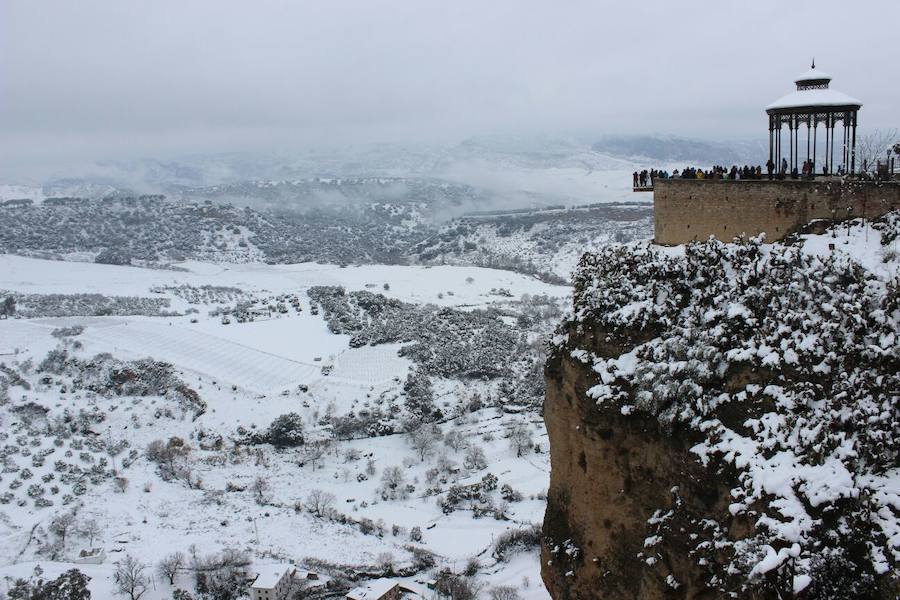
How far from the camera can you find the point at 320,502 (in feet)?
147

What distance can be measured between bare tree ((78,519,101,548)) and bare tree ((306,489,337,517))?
11.4 metres

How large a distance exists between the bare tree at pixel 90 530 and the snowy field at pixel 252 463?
0.39 meters

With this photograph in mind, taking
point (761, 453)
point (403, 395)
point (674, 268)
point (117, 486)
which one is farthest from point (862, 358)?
point (403, 395)

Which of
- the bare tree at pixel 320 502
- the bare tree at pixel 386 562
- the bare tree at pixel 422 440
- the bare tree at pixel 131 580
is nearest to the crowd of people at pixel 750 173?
the bare tree at pixel 386 562

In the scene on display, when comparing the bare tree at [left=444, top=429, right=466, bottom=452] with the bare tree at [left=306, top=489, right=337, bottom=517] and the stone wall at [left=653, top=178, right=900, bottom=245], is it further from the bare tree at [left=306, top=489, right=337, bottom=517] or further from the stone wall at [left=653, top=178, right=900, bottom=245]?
the stone wall at [left=653, top=178, right=900, bottom=245]

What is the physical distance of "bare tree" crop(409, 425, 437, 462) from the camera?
53.2 m

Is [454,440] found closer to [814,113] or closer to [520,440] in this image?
[520,440]

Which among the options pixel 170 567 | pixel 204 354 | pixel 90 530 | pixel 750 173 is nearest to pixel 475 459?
pixel 170 567

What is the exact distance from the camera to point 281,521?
42.2 meters

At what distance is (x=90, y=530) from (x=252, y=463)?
1259 cm

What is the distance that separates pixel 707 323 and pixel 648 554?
13.7 feet

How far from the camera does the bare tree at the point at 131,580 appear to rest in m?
33.1

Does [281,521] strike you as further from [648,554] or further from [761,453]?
Result: [761,453]

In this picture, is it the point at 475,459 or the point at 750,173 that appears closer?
the point at 750,173
